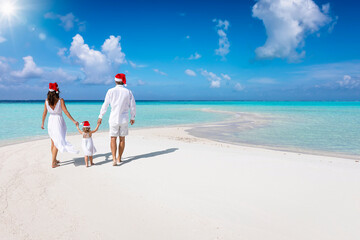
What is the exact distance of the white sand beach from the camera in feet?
9.27

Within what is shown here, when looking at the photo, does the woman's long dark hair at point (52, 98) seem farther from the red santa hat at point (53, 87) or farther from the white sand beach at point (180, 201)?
the white sand beach at point (180, 201)

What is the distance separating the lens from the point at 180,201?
350cm

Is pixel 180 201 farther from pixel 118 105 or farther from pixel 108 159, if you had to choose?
pixel 108 159

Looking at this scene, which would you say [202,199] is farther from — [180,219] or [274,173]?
[274,173]

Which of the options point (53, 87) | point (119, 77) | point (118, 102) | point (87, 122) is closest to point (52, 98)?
point (53, 87)

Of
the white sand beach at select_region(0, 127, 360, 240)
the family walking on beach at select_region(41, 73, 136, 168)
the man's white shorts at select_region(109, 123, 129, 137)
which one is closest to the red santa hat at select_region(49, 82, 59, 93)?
the family walking on beach at select_region(41, 73, 136, 168)

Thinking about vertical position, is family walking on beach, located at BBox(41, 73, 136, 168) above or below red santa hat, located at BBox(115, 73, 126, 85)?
below

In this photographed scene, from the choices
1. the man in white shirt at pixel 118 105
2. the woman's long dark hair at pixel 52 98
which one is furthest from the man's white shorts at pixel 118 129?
the woman's long dark hair at pixel 52 98

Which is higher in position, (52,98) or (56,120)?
(52,98)

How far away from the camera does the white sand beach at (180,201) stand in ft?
9.27

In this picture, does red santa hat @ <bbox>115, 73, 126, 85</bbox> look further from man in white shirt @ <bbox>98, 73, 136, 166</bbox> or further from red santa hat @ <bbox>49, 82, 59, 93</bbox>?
red santa hat @ <bbox>49, 82, 59, 93</bbox>

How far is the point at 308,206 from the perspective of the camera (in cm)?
336

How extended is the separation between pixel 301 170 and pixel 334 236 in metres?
2.34

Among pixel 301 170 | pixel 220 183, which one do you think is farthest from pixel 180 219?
pixel 301 170
